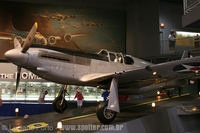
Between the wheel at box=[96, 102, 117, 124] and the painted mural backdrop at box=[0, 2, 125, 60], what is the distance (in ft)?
37.1

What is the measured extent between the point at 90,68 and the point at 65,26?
10687 millimetres

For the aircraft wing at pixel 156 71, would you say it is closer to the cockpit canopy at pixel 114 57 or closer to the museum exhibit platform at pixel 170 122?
the cockpit canopy at pixel 114 57

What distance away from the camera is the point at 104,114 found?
5082 mm

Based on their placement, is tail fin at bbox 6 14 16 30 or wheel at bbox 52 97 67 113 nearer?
wheel at bbox 52 97 67 113

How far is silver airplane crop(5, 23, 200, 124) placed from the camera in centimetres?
491

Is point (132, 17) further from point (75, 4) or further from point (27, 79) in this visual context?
point (27, 79)

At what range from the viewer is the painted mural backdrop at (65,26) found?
587 inches

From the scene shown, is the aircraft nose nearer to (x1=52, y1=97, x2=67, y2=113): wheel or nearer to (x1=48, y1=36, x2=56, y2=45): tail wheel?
(x1=52, y1=97, x2=67, y2=113): wheel

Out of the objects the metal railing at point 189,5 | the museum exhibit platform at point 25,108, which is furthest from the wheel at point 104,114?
the museum exhibit platform at point 25,108

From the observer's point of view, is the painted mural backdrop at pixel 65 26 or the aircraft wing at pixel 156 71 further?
the painted mural backdrop at pixel 65 26

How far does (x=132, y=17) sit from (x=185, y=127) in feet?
36.6

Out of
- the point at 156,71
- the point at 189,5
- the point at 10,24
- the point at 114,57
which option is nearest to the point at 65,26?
the point at 10,24

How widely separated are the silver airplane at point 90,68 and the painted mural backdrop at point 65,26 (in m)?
9.45

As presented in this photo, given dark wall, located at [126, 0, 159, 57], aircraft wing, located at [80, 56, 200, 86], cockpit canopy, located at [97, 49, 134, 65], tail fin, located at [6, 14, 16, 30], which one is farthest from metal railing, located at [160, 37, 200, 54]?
tail fin, located at [6, 14, 16, 30]
